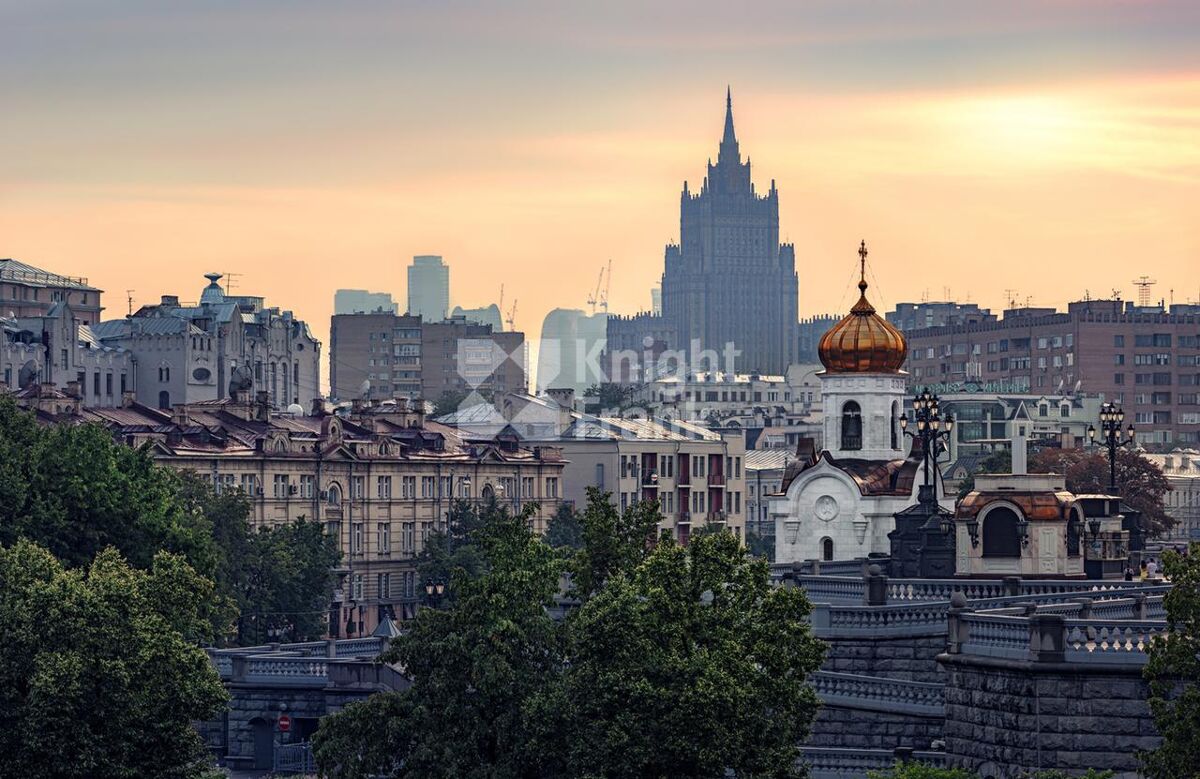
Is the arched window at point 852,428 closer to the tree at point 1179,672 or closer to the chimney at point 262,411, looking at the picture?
the tree at point 1179,672

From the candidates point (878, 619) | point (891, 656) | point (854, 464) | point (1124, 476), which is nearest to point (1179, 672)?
point (891, 656)

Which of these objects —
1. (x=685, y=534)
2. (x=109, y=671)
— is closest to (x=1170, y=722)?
(x=109, y=671)

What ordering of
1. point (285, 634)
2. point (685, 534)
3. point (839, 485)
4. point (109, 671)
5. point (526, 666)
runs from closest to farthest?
point (526, 666) → point (109, 671) → point (839, 485) → point (285, 634) → point (685, 534)

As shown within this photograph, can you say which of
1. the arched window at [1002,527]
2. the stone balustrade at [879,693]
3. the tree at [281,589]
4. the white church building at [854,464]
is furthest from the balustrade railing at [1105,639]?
the tree at [281,589]

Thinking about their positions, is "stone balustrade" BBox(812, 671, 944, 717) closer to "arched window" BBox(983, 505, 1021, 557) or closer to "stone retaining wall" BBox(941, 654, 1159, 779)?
"stone retaining wall" BBox(941, 654, 1159, 779)

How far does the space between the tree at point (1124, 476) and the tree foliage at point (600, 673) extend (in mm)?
83862

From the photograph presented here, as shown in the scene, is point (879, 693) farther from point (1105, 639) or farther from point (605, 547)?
point (1105, 639)

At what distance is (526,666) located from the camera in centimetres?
5919

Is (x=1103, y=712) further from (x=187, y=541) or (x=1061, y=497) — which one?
(x=187, y=541)

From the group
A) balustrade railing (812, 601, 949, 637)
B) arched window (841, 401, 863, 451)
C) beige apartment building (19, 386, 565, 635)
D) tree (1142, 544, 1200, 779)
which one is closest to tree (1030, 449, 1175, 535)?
beige apartment building (19, 386, 565, 635)

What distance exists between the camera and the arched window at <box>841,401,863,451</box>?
105812mm

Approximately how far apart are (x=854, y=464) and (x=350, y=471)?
2549 inches

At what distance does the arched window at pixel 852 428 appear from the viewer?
106 m

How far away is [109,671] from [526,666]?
1059cm
